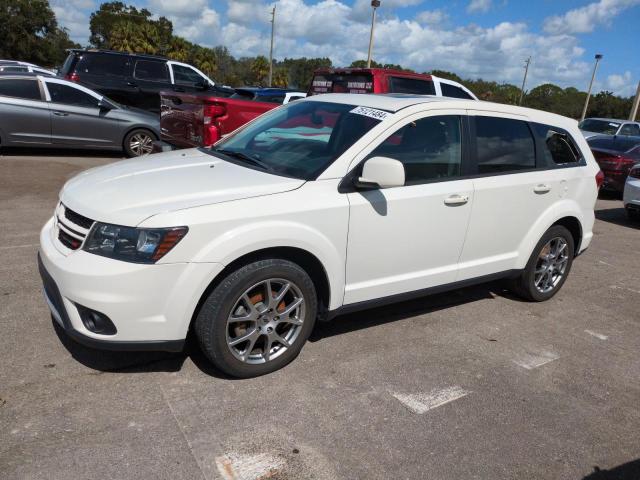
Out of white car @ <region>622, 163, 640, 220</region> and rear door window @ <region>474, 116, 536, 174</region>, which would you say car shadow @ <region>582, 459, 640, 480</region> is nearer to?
rear door window @ <region>474, 116, 536, 174</region>

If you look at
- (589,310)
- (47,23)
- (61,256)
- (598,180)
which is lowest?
(589,310)

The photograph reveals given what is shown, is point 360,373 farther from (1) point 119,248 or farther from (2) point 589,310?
(2) point 589,310

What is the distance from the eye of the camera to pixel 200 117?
22.6ft

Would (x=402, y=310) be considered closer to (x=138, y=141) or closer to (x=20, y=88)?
(x=138, y=141)

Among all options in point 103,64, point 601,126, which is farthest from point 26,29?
point 601,126

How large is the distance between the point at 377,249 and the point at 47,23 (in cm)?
6554

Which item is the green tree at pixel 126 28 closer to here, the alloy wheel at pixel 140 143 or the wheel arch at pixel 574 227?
the alloy wheel at pixel 140 143

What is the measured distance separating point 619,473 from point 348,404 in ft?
4.83

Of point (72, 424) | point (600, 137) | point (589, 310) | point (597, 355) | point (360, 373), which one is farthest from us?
point (600, 137)

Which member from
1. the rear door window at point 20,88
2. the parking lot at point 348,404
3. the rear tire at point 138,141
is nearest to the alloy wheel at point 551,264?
the parking lot at point 348,404

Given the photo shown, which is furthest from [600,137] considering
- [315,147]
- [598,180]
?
[315,147]

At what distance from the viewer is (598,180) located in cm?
525

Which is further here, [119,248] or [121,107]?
[121,107]

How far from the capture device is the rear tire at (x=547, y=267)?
4.90 m
